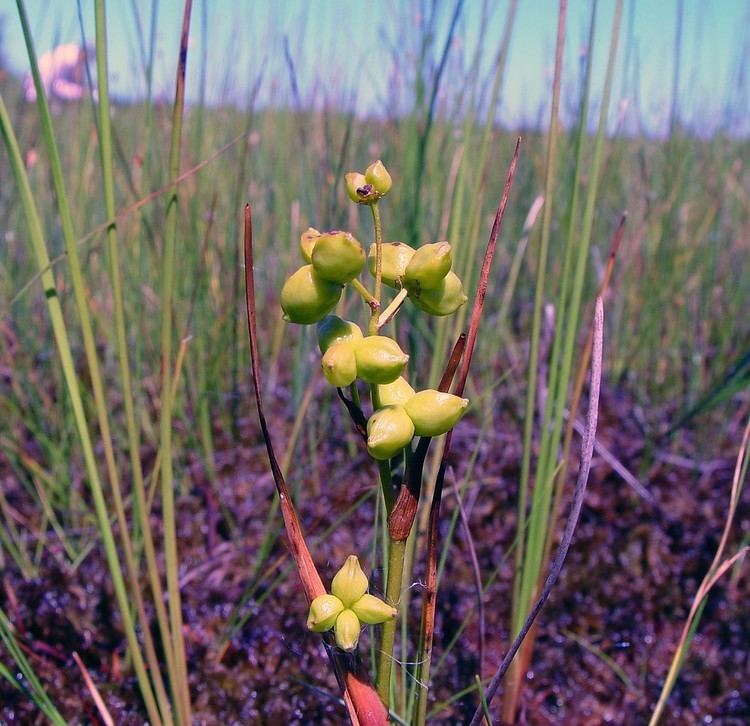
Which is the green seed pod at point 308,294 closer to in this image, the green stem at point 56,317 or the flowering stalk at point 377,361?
the flowering stalk at point 377,361

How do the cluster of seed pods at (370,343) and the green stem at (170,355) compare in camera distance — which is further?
the green stem at (170,355)

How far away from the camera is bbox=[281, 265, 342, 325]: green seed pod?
0.42 meters

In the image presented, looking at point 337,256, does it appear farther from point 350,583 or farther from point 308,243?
point 350,583

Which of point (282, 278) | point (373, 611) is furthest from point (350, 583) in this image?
point (282, 278)

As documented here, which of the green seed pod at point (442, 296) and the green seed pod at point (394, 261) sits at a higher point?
the green seed pod at point (394, 261)

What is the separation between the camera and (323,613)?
16.9 inches

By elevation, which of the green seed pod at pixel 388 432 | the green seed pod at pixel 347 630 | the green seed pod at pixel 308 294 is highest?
the green seed pod at pixel 308 294

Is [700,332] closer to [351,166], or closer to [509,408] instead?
[509,408]

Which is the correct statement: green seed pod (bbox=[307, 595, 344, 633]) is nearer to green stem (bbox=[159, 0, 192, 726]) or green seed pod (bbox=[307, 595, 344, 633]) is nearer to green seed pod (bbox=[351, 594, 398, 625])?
green seed pod (bbox=[351, 594, 398, 625])

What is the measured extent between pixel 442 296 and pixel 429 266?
3 centimetres

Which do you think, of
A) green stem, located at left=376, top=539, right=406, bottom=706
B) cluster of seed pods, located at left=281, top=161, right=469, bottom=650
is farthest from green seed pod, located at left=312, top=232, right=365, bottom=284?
green stem, located at left=376, top=539, right=406, bottom=706

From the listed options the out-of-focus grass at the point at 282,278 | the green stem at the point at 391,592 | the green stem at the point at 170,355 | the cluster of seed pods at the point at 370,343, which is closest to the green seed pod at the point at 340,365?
the cluster of seed pods at the point at 370,343

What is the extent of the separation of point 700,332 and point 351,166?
92 cm

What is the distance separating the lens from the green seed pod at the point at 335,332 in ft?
1.41
